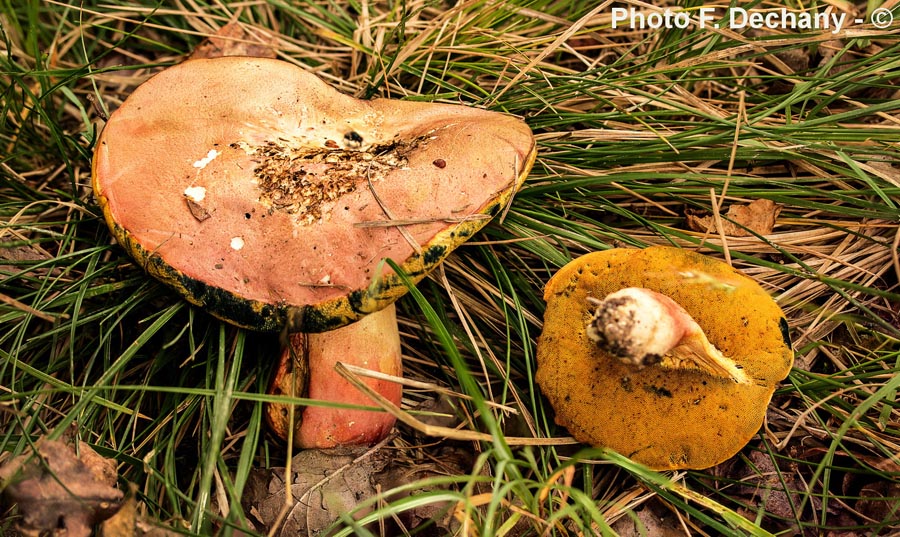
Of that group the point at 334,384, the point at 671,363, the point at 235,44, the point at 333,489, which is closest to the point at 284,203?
the point at 334,384

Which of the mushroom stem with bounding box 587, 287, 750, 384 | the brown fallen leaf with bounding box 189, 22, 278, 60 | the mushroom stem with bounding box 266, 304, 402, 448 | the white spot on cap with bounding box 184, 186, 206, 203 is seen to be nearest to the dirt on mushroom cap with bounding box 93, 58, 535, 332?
the white spot on cap with bounding box 184, 186, 206, 203

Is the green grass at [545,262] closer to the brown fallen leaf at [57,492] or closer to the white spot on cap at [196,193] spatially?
the brown fallen leaf at [57,492]

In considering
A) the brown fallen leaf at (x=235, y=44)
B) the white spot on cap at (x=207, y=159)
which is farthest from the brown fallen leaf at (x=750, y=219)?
the brown fallen leaf at (x=235, y=44)

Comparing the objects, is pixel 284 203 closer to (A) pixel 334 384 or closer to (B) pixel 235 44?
(A) pixel 334 384

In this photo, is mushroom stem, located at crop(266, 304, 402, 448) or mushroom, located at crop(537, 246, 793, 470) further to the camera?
mushroom stem, located at crop(266, 304, 402, 448)

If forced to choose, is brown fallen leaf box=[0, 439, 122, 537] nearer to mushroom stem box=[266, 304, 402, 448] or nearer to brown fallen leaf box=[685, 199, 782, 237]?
mushroom stem box=[266, 304, 402, 448]

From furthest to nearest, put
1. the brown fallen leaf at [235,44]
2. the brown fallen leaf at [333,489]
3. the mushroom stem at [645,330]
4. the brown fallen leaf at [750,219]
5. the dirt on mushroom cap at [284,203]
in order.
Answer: the brown fallen leaf at [235,44] → the brown fallen leaf at [750,219] → the brown fallen leaf at [333,489] → the dirt on mushroom cap at [284,203] → the mushroom stem at [645,330]

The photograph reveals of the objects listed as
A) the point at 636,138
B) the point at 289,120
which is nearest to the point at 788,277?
the point at 636,138
